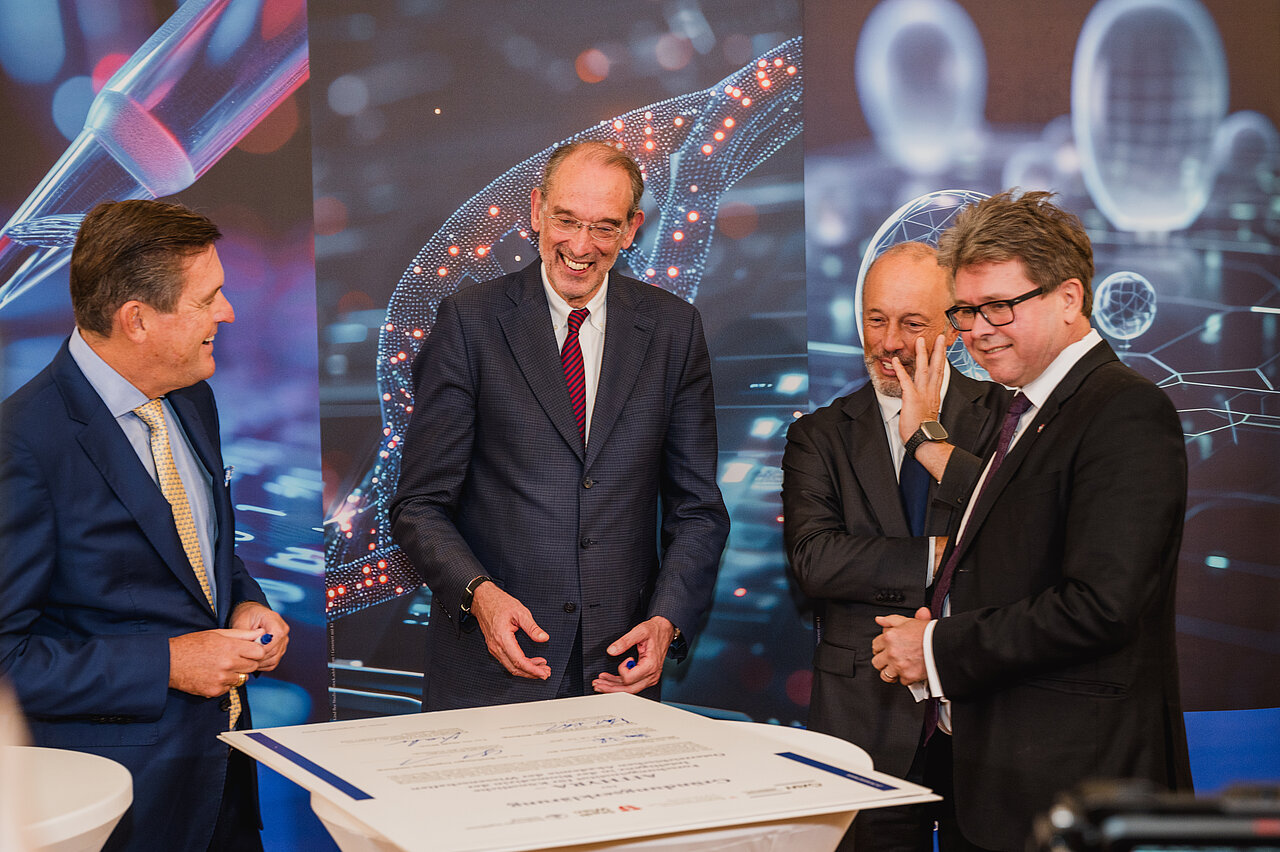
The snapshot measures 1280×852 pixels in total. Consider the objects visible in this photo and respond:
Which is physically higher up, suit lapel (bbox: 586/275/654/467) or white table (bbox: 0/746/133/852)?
suit lapel (bbox: 586/275/654/467)

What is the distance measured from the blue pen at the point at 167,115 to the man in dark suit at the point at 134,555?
1.21 meters

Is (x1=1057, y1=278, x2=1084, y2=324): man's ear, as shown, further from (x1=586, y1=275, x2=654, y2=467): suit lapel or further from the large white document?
(x1=586, y1=275, x2=654, y2=467): suit lapel

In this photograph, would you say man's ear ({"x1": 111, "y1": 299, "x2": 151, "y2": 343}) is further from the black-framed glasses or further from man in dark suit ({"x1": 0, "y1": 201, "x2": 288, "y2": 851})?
the black-framed glasses

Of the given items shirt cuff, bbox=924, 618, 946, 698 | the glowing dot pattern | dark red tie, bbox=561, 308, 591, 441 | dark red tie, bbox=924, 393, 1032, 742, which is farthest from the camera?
the glowing dot pattern

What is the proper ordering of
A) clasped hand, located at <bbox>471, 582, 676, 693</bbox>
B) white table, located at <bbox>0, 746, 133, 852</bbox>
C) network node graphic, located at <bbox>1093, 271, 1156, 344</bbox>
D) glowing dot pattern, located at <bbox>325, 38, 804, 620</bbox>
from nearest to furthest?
1. white table, located at <bbox>0, 746, 133, 852</bbox>
2. clasped hand, located at <bbox>471, 582, 676, 693</bbox>
3. glowing dot pattern, located at <bbox>325, 38, 804, 620</bbox>
4. network node graphic, located at <bbox>1093, 271, 1156, 344</bbox>

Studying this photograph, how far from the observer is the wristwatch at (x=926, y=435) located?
2916 mm

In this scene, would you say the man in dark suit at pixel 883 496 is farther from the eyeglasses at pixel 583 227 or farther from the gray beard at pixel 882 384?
the eyeglasses at pixel 583 227

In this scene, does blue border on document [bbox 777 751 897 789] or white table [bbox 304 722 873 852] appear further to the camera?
blue border on document [bbox 777 751 897 789]

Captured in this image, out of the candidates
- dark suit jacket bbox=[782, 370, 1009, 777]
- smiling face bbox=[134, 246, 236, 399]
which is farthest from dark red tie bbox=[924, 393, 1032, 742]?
smiling face bbox=[134, 246, 236, 399]

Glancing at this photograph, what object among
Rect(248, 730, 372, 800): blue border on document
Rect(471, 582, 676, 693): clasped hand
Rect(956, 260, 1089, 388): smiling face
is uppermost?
Rect(956, 260, 1089, 388): smiling face

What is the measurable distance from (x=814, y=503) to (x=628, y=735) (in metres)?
1.39

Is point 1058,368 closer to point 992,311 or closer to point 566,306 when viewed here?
point 992,311

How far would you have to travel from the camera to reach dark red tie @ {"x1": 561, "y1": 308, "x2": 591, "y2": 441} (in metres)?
3.07

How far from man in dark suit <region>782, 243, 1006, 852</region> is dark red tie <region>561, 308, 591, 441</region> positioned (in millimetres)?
607
